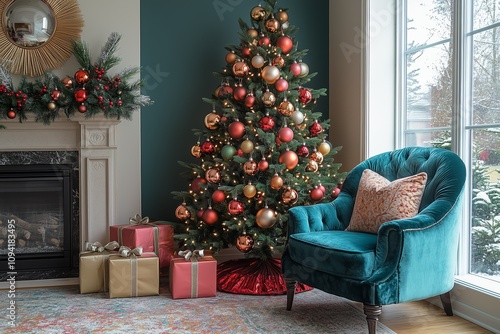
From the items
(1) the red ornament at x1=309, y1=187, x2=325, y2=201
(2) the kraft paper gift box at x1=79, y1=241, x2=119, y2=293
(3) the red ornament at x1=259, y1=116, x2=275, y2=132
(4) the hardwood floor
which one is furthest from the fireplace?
(4) the hardwood floor

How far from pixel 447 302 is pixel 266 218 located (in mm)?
1236

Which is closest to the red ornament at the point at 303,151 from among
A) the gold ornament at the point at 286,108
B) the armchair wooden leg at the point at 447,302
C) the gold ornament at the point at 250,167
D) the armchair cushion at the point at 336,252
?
the gold ornament at the point at 286,108

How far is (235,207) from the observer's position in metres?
3.74

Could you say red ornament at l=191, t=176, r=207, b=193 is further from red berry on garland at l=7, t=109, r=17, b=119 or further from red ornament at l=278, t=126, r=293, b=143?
red berry on garland at l=7, t=109, r=17, b=119

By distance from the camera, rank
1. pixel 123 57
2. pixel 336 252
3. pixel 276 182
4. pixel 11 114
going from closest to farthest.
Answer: pixel 336 252
pixel 276 182
pixel 11 114
pixel 123 57

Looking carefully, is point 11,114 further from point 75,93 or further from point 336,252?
point 336,252

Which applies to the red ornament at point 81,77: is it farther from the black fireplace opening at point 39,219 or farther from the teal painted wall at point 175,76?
the black fireplace opening at point 39,219

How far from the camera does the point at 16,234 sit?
4.27 meters

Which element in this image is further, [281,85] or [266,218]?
[281,85]

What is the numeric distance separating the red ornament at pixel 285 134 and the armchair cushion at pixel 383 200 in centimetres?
61

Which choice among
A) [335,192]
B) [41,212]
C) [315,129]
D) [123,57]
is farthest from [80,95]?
[335,192]

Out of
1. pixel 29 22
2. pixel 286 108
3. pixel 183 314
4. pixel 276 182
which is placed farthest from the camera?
pixel 29 22

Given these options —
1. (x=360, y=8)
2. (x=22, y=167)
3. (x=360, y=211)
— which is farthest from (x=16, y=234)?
(x=360, y=8)

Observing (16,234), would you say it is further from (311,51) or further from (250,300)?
(311,51)
